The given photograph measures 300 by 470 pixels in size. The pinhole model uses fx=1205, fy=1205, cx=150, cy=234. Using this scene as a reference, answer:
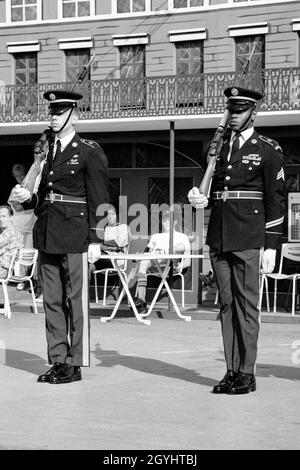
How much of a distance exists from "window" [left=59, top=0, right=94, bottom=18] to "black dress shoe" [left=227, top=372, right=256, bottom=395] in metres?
20.4

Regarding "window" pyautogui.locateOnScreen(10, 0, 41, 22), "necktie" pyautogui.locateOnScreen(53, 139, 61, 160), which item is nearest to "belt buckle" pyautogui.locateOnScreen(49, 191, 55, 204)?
"necktie" pyautogui.locateOnScreen(53, 139, 61, 160)

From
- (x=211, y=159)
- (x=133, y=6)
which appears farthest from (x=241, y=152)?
(x=133, y=6)

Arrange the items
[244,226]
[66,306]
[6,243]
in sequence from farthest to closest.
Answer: [6,243] < [66,306] < [244,226]

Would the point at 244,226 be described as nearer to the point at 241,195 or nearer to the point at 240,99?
the point at 241,195

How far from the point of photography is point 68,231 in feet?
31.3

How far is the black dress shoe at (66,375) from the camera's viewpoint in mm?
9430

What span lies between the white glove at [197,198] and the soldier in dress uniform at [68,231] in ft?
2.93

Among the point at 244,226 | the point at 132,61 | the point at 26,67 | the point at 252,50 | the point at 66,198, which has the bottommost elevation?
the point at 244,226

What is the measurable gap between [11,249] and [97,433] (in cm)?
1033

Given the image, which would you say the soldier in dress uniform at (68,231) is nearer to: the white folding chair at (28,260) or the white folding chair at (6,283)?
the white folding chair at (6,283)

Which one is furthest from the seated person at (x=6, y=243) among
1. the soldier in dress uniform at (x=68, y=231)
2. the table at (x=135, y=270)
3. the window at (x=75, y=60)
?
the window at (x=75, y=60)

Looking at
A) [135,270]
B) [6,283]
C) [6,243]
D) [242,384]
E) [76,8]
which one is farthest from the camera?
[76,8]

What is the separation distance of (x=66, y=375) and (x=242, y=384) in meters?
1.48

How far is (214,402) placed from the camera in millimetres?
8477
